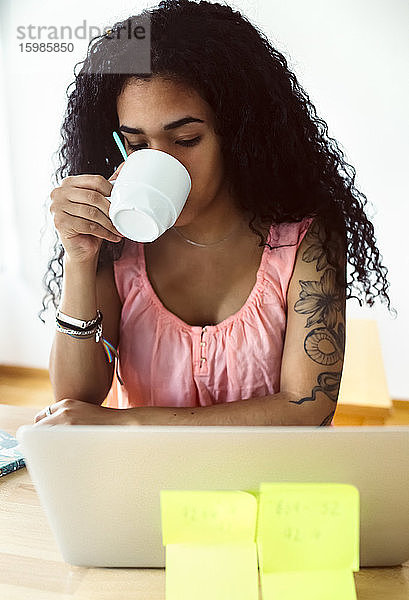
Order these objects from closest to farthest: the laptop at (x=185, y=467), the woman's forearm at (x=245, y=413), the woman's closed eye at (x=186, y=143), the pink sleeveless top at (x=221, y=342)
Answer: the laptop at (x=185, y=467), the woman's forearm at (x=245, y=413), the woman's closed eye at (x=186, y=143), the pink sleeveless top at (x=221, y=342)

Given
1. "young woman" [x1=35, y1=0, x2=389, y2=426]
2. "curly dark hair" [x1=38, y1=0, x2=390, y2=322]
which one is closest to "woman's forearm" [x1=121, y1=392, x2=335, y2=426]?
"young woman" [x1=35, y1=0, x2=389, y2=426]

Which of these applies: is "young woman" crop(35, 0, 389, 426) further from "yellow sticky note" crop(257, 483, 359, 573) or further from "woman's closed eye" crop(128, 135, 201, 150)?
"yellow sticky note" crop(257, 483, 359, 573)

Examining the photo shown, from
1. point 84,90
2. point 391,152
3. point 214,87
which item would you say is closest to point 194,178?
point 214,87

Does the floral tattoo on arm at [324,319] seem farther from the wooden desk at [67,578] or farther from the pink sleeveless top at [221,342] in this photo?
the wooden desk at [67,578]

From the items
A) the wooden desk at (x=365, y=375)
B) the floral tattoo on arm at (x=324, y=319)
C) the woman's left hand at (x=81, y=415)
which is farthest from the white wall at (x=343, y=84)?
the woman's left hand at (x=81, y=415)

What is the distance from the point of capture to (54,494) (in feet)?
2.22

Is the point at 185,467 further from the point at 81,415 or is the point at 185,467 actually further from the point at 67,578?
the point at 81,415

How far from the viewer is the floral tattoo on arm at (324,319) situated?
3.60 feet

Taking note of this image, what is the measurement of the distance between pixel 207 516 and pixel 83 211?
1.80 ft

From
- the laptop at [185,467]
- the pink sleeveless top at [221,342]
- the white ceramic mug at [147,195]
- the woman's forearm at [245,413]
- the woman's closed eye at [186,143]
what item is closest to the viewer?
the laptop at [185,467]

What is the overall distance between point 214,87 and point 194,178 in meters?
0.15

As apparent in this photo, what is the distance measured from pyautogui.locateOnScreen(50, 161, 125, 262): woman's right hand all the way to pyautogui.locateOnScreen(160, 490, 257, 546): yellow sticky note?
497mm

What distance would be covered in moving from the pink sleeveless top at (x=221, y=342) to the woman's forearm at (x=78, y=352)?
95mm

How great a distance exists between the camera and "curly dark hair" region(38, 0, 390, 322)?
3.65 ft
